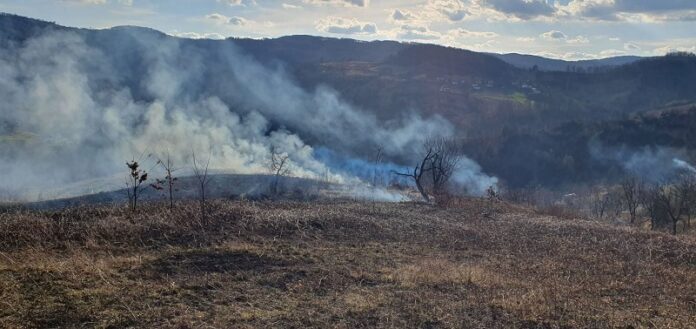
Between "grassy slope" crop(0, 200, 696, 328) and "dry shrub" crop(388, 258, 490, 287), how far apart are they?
0.04m

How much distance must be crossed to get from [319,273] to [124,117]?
3576 cm

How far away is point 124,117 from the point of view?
43.2 metres

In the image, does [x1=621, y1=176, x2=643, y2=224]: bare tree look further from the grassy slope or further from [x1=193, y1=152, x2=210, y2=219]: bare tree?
[x1=193, y1=152, x2=210, y2=219]: bare tree

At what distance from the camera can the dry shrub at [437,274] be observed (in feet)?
37.4

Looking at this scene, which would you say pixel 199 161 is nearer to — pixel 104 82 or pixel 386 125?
pixel 104 82

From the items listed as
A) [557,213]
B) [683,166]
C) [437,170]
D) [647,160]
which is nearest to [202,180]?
[437,170]

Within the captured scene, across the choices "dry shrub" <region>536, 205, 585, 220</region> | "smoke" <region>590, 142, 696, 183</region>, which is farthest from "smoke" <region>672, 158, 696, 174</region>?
"dry shrub" <region>536, 205, 585, 220</region>

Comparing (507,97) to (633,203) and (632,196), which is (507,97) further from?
(633,203)

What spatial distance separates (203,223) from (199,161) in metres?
21.2

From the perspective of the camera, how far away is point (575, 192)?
71562 mm

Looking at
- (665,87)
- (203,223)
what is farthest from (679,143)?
(203,223)

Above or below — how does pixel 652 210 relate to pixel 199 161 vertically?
below

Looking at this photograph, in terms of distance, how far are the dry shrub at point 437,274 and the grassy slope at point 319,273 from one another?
0.04m

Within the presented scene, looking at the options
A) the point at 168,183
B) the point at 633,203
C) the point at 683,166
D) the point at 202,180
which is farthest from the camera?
the point at 683,166
